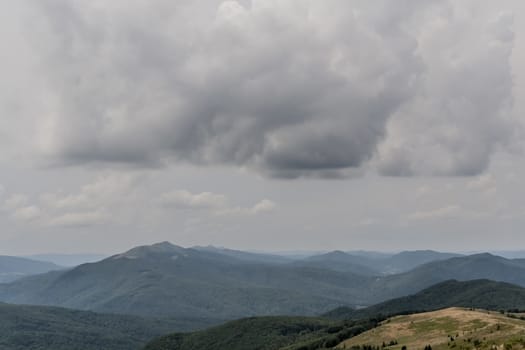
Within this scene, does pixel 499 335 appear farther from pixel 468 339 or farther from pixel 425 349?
pixel 425 349

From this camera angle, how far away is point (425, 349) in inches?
7510

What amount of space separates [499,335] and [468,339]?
11.8m

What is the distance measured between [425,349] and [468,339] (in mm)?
16442

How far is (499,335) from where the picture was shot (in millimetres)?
184625

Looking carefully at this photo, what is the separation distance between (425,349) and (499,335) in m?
27.3

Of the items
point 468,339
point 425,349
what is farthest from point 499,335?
point 425,349

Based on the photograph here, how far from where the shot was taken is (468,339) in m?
184
